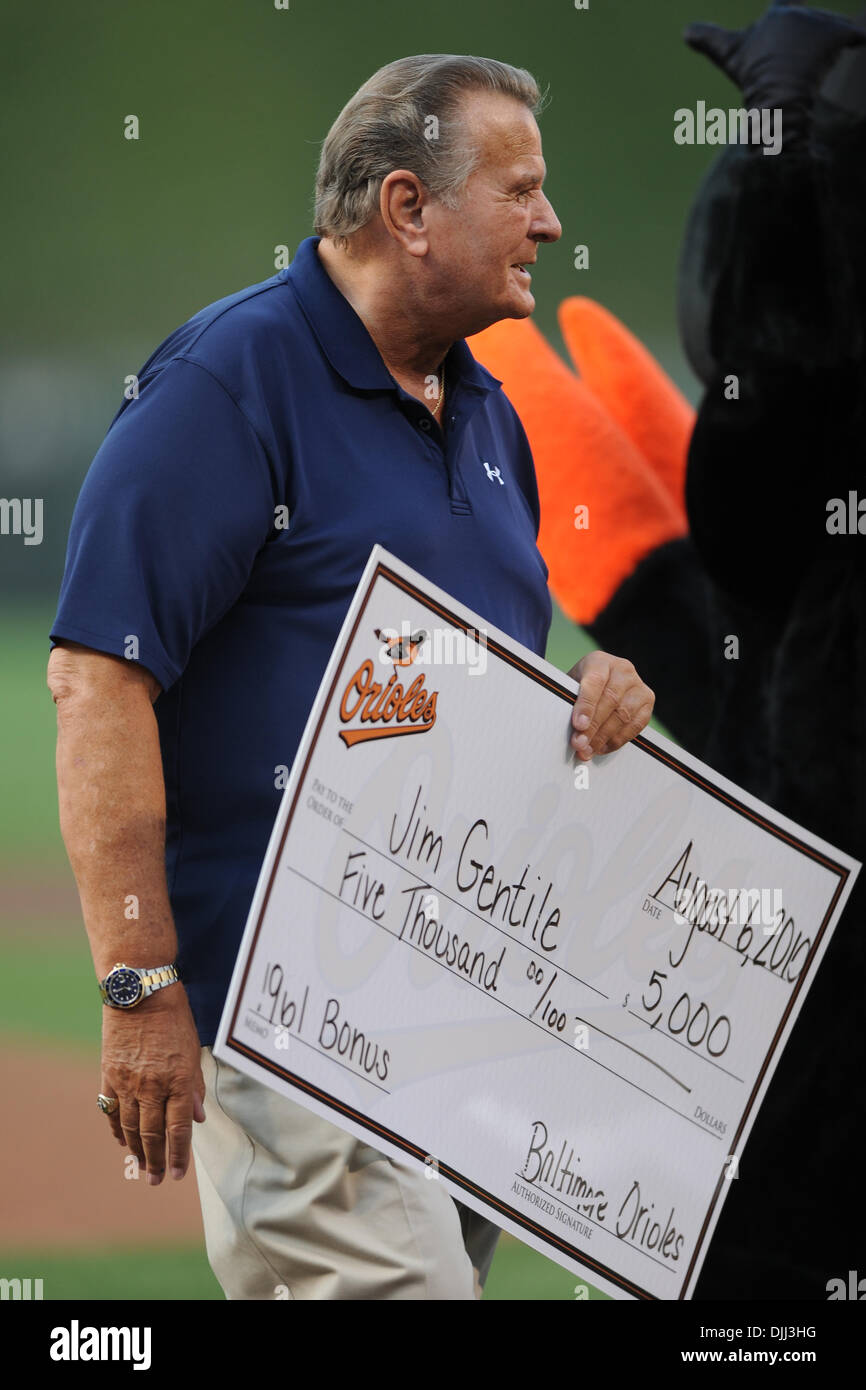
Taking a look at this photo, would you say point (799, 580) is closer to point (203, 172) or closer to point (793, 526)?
point (793, 526)

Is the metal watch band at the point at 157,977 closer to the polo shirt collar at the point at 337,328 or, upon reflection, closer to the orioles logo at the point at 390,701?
the orioles logo at the point at 390,701

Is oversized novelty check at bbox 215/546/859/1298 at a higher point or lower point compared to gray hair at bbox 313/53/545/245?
lower

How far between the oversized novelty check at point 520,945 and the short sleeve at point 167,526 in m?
0.11

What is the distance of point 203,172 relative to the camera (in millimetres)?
2270

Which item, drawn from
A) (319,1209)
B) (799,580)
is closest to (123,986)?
(319,1209)

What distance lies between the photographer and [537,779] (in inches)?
47.0

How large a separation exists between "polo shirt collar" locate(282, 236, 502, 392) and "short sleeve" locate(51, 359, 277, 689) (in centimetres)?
12

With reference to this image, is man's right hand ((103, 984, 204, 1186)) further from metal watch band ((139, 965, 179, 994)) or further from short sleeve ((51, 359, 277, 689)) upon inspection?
short sleeve ((51, 359, 277, 689))

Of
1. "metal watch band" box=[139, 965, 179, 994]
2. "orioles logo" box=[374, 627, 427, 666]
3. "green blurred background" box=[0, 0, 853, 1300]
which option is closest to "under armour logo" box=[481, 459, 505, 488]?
"orioles logo" box=[374, 627, 427, 666]

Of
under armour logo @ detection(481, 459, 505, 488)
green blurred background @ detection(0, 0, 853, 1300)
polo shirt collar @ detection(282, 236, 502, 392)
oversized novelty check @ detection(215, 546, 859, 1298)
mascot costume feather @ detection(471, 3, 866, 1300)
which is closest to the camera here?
oversized novelty check @ detection(215, 546, 859, 1298)

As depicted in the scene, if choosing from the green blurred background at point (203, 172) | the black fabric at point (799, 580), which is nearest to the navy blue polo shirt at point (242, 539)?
the black fabric at point (799, 580)

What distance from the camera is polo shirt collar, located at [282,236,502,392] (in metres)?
1.20

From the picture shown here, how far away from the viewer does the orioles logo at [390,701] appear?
1.06 m

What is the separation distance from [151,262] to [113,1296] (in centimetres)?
150
